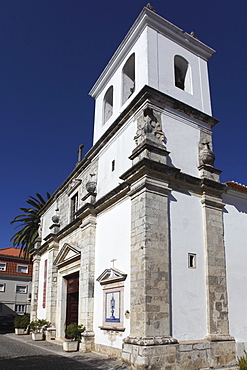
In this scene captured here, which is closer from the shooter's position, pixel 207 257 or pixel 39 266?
pixel 207 257

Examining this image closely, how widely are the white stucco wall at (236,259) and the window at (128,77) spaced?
199 inches

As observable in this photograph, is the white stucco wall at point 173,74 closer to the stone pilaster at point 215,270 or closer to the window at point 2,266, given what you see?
the stone pilaster at point 215,270

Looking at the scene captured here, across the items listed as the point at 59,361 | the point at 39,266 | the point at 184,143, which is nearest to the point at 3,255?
the point at 39,266

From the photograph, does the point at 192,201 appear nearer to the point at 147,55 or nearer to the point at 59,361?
the point at 147,55

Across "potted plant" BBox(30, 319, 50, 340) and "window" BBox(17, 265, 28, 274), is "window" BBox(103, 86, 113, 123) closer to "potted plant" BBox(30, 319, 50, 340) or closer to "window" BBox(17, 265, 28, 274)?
"potted plant" BBox(30, 319, 50, 340)

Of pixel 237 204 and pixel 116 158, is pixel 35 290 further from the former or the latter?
pixel 237 204

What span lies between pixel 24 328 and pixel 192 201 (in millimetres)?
13478

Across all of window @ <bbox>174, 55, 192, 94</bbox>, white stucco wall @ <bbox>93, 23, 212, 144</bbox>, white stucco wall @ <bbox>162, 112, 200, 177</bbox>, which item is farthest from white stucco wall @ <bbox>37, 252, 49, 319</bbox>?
window @ <bbox>174, 55, 192, 94</bbox>

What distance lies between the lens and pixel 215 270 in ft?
31.8

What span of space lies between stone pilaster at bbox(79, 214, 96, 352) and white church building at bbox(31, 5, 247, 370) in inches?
1.3

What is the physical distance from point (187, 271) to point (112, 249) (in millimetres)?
2507

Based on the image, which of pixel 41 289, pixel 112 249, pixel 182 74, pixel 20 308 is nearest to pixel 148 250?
pixel 112 249

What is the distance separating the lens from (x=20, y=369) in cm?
828

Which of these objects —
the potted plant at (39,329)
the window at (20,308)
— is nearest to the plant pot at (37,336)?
the potted plant at (39,329)
